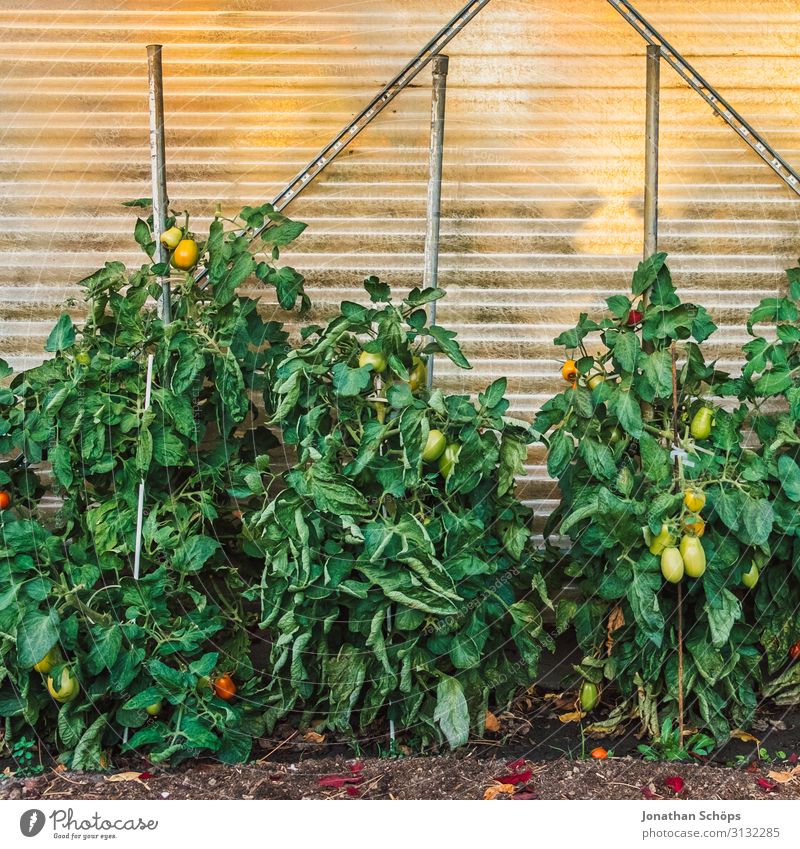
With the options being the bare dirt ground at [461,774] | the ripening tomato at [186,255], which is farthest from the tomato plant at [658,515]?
the ripening tomato at [186,255]

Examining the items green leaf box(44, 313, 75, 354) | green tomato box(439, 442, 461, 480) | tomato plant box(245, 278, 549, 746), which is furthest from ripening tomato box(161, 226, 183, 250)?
green tomato box(439, 442, 461, 480)

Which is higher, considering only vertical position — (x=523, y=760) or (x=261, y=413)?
(x=261, y=413)

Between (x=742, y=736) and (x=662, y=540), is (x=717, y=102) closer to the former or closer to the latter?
(x=662, y=540)

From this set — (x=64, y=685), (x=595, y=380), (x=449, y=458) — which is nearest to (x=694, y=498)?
(x=595, y=380)

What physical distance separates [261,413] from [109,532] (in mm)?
526

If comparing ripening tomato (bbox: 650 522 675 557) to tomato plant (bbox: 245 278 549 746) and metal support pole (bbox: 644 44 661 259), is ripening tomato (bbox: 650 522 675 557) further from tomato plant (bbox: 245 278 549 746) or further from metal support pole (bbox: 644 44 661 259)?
metal support pole (bbox: 644 44 661 259)

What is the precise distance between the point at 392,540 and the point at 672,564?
563 mm

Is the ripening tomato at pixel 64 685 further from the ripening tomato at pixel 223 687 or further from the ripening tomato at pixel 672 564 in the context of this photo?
the ripening tomato at pixel 672 564

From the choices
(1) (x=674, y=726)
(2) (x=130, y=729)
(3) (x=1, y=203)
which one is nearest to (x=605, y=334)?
(1) (x=674, y=726)

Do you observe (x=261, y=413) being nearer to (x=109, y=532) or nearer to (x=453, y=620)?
(x=109, y=532)

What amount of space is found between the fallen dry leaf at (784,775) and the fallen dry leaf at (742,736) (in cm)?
14

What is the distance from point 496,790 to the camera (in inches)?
85.7

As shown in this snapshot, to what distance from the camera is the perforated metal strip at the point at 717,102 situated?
2590 mm

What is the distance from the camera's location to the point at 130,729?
2371 millimetres
